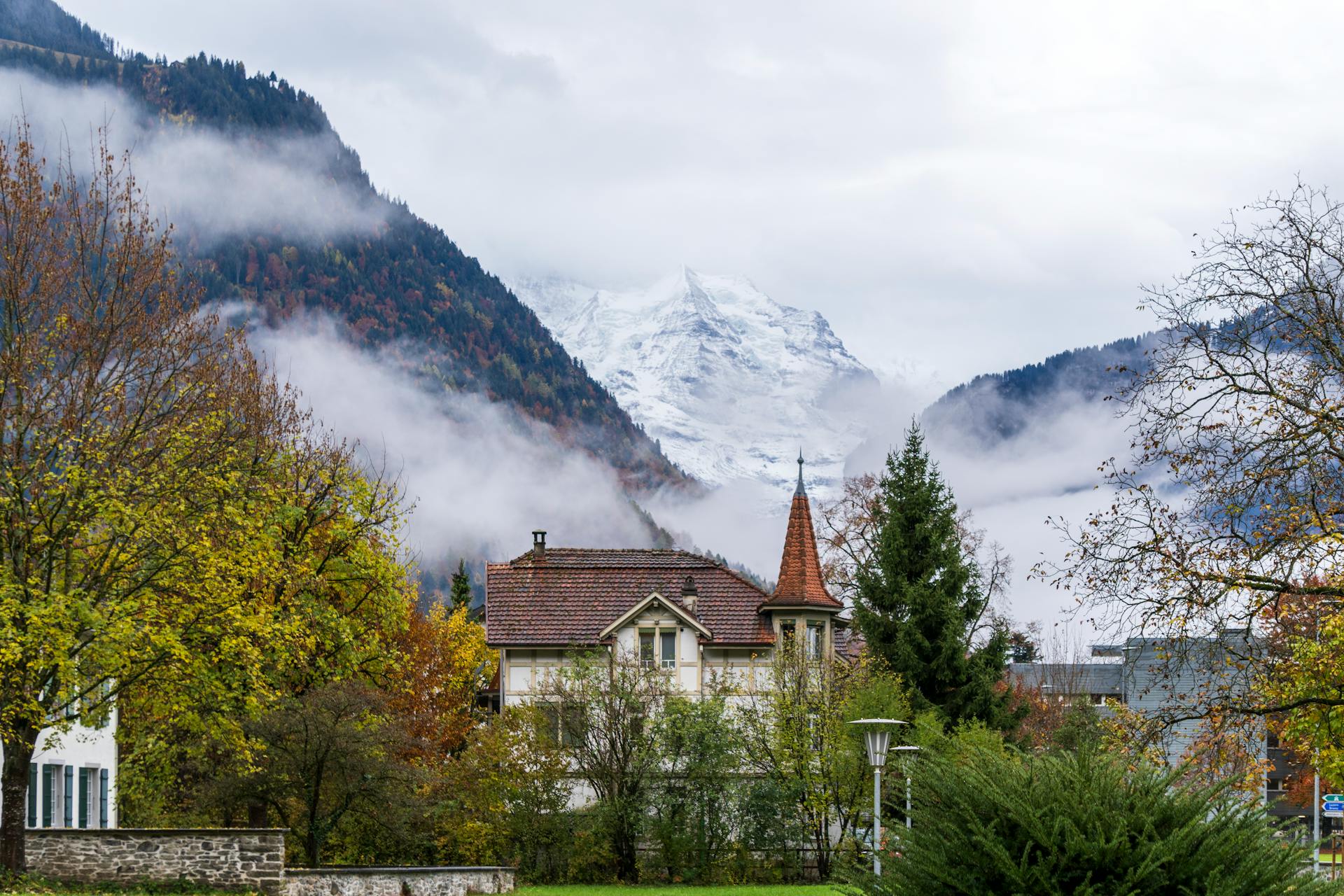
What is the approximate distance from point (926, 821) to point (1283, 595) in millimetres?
7659

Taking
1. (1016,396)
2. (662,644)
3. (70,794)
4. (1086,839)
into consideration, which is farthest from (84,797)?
(1016,396)

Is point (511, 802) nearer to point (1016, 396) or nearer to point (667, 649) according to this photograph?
point (667, 649)

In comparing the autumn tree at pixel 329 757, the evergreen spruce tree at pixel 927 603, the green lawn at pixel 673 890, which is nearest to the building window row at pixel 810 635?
the evergreen spruce tree at pixel 927 603

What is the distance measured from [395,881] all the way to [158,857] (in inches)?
234

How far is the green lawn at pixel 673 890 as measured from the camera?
3875cm

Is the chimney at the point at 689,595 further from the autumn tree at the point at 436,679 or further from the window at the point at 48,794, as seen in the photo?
the window at the point at 48,794

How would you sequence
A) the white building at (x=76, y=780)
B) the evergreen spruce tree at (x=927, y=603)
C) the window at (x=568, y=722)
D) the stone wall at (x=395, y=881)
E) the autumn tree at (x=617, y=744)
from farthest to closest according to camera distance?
the evergreen spruce tree at (x=927, y=603) → the window at (x=568, y=722) → the autumn tree at (x=617, y=744) → the white building at (x=76, y=780) → the stone wall at (x=395, y=881)

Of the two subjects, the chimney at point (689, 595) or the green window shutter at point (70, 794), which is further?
the chimney at point (689, 595)

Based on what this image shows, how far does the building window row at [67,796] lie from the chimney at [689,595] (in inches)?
870

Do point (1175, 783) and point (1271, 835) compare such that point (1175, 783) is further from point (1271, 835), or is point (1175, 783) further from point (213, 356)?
point (213, 356)

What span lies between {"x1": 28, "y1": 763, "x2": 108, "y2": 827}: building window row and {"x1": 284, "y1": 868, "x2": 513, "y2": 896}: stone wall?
7.43 meters

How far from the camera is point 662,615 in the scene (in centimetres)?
5472

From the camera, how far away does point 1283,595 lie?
18453 mm

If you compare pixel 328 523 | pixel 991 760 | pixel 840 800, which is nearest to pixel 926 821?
pixel 991 760
